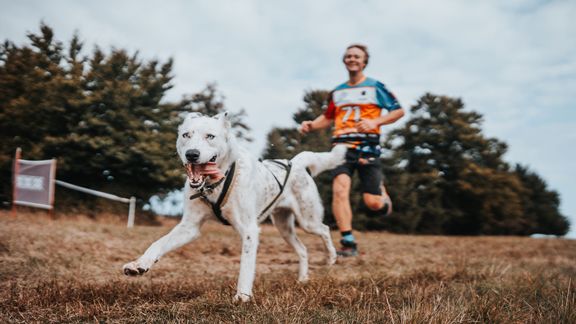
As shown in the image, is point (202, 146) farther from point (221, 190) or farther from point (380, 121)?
point (380, 121)

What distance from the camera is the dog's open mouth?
2727 mm

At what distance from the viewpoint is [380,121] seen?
211 inches

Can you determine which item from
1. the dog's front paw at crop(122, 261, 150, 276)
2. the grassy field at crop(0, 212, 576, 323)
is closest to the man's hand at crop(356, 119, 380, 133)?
the grassy field at crop(0, 212, 576, 323)

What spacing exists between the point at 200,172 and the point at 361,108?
323cm

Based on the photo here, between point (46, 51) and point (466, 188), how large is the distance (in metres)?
24.6

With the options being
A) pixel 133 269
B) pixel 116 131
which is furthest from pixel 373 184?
pixel 116 131

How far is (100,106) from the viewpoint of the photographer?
17828 mm

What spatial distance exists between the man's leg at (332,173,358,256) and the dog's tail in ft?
2.09

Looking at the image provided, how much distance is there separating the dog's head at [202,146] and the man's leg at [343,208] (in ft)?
9.20

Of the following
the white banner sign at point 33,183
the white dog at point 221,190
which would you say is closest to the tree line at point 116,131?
the white banner sign at point 33,183

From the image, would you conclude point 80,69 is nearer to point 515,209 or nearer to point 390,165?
point 390,165

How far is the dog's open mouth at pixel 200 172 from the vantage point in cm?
273

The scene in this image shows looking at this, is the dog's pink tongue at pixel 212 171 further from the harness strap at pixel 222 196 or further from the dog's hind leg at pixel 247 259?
the dog's hind leg at pixel 247 259

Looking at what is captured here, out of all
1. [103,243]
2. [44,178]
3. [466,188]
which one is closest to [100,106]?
[44,178]
